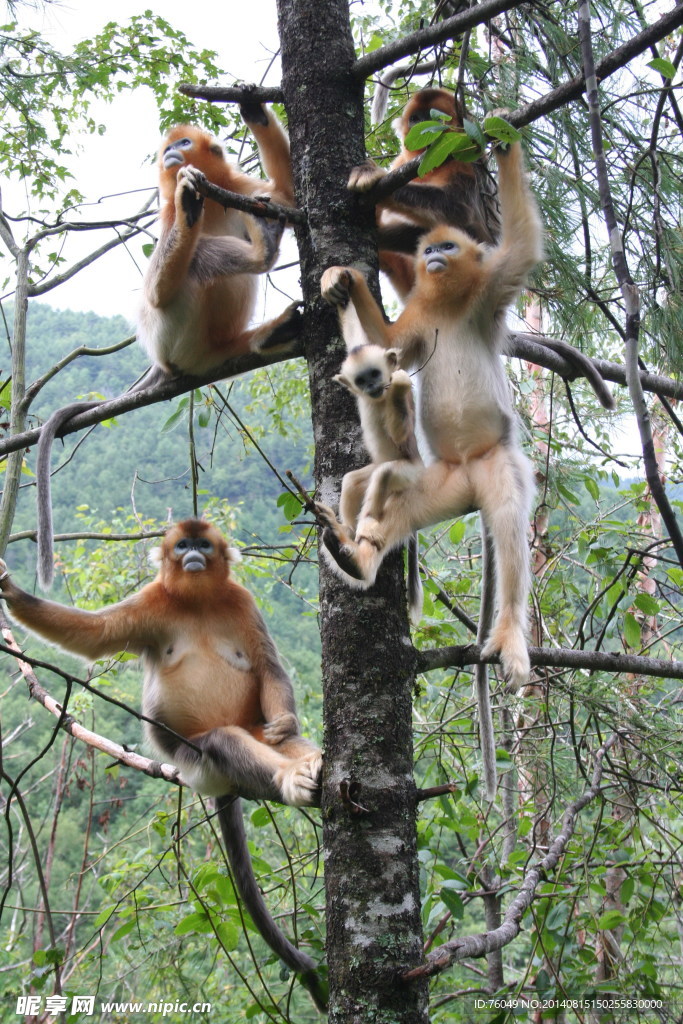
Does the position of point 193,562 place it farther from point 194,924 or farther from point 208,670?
point 194,924

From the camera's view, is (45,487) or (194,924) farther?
(45,487)

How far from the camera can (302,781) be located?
8.07 ft

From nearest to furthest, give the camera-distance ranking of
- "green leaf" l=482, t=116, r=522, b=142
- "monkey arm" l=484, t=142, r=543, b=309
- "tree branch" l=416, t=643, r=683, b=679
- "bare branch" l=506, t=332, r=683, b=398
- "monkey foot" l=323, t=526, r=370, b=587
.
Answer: "green leaf" l=482, t=116, r=522, b=142 → "monkey foot" l=323, t=526, r=370, b=587 → "tree branch" l=416, t=643, r=683, b=679 → "monkey arm" l=484, t=142, r=543, b=309 → "bare branch" l=506, t=332, r=683, b=398

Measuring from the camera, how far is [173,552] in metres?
3.29

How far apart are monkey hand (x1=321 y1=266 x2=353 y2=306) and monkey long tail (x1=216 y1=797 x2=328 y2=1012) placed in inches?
59.9

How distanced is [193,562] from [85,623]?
0.44m

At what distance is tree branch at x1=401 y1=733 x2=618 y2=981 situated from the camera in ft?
5.28

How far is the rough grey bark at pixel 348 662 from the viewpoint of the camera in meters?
1.66

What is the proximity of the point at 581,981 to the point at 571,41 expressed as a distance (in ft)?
10.7

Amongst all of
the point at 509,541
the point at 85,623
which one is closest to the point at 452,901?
the point at 509,541

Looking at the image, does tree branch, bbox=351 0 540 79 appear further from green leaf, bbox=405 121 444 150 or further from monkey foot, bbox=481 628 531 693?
monkey foot, bbox=481 628 531 693

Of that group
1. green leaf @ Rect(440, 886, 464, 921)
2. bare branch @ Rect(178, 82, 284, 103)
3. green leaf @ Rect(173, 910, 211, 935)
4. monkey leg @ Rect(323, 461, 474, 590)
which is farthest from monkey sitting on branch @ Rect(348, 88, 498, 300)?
green leaf @ Rect(173, 910, 211, 935)

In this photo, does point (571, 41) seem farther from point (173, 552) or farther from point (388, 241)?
point (173, 552)

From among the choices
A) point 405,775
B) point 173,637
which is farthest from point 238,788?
point 405,775
